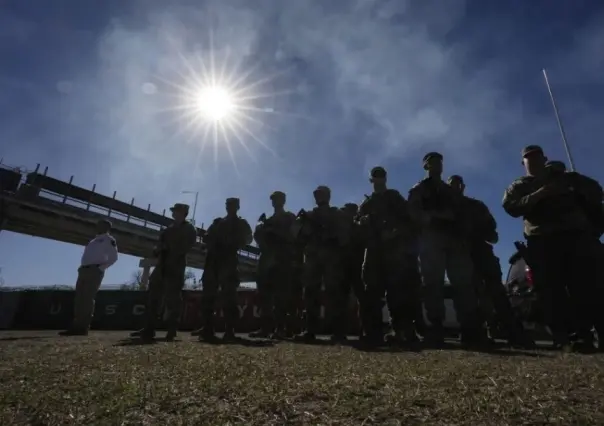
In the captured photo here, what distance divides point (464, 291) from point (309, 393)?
3299 mm

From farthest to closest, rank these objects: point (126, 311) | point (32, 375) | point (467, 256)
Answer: point (126, 311) < point (467, 256) < point (32, 375)

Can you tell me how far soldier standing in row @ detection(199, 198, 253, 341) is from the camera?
6.00 meters

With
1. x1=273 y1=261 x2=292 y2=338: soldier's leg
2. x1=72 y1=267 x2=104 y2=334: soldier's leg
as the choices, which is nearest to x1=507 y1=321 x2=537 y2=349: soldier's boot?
x1=273 y1=261 x2=292 y2=338: soldier's leg

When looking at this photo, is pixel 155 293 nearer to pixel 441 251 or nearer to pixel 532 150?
pixel 441 251

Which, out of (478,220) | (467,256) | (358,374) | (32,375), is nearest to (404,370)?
(358,374)

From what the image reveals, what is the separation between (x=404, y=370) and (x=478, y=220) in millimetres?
4107

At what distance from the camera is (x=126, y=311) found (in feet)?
37.0

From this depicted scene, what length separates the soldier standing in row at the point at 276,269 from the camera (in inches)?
271

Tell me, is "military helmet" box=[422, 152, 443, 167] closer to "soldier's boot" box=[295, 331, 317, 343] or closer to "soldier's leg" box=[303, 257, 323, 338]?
"soldier's leg" box=[303, 257, 323, 338]

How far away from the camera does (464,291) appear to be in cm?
438

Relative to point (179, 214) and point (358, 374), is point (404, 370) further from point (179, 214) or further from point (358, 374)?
point (179, 214)

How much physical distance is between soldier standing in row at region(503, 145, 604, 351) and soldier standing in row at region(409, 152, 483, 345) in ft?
2.43

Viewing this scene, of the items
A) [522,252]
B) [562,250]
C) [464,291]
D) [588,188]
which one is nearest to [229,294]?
[464,291]

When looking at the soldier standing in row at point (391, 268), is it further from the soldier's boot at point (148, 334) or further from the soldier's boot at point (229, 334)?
the soldier's boot at point (148, 334)
